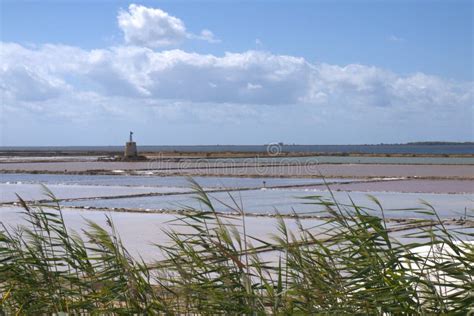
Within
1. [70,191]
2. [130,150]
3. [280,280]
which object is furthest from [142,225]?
[130,150]

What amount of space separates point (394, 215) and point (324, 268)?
11.9 metres

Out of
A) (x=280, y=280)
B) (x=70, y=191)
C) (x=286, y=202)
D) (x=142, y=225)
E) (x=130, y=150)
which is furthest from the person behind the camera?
(x=130, y=150)

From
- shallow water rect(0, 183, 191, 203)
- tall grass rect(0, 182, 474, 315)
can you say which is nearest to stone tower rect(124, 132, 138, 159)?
shallow water rect(0, 183, 191, 203)

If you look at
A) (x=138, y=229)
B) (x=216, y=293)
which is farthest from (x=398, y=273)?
(x=138, y=229)

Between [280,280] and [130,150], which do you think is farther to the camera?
[130,150]

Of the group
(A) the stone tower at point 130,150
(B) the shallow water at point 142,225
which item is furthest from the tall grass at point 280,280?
(A) the stone tower at point 130,150

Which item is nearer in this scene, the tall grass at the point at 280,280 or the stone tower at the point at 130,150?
the tall grass at the point at 280,280

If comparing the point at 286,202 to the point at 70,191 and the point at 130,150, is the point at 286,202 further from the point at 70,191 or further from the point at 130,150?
the point at 130,150

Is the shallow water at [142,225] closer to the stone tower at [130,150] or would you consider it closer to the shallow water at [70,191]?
the shallow water at [70,191]

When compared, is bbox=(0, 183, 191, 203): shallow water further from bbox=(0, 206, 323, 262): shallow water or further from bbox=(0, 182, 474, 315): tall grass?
bbox=(0, 182, 474, 315): tall grass

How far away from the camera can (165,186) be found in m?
25.9

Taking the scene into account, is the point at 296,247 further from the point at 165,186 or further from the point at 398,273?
the point at 165,186

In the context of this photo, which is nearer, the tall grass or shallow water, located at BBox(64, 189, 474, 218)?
the tall grass

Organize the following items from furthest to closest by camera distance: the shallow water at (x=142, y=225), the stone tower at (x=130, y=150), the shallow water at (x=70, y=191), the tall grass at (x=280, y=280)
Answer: the stone tower at (x=130, y=150), the shallow water at (x=70, y=191), the shallow water at (x=142, y=225), the tall grass at (x=280, y=280)
